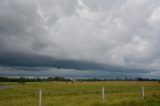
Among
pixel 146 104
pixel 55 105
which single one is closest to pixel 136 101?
pixel 146 104

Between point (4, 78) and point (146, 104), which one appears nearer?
point (146, 104)

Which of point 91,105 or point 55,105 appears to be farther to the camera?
point 55,105

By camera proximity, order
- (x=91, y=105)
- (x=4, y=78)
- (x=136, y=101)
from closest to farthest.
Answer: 1. (x=91, y=105)
2. (x=136, y=101)
3. (x=4, y=78)

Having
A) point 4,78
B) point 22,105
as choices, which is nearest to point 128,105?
point 22,105

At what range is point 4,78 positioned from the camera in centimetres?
18838

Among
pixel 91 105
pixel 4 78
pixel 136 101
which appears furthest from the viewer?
pixel 4 78

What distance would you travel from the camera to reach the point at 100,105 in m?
22.2

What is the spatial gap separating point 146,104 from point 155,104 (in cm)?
73

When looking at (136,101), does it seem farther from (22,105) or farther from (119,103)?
(22,105)

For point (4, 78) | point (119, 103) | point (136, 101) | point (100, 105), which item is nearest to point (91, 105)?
point (100, 105)

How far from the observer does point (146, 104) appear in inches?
922

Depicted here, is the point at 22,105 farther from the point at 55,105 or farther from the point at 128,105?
the point at 128,105

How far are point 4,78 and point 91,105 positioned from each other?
174 meters

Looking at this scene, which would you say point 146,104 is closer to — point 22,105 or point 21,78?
point 22,105
